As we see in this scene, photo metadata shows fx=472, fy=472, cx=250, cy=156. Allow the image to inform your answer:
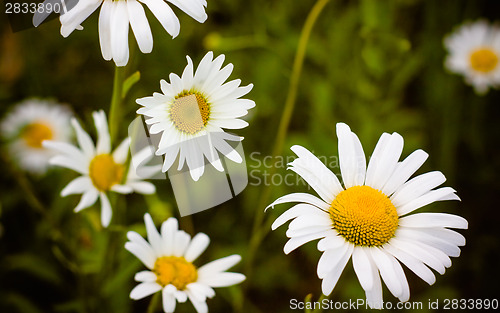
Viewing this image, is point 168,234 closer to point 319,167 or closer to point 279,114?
point 319,167

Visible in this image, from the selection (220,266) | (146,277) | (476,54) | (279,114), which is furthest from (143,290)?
(476,54)

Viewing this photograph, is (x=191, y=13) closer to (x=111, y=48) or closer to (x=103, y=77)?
(x=111, y=48)

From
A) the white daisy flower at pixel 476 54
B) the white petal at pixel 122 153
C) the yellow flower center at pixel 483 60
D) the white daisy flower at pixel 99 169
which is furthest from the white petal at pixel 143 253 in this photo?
the yellow flower center at pixel 483 60

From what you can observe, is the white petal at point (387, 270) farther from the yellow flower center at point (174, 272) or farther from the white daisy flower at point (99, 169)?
the white daisy flower at point (99, 169)

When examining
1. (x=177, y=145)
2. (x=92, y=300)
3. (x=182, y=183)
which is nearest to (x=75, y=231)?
(x=92, y=300)

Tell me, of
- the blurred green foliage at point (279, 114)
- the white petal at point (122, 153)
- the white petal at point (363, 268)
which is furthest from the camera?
the blurred green foliage at point (279, 114)

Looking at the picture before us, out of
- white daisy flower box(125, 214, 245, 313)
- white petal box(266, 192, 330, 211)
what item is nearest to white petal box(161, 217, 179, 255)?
white daisy flower box(125, 214, 245, 313)
